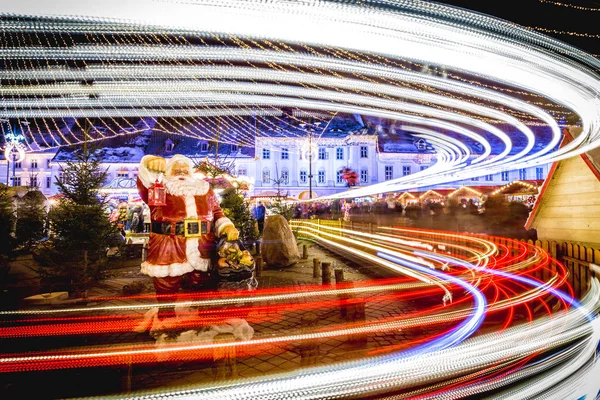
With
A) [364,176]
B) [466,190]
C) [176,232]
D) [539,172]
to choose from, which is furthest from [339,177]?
[176,232]

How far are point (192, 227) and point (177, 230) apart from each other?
0.63ft

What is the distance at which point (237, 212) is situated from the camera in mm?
12156

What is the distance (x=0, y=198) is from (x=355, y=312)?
13284mm

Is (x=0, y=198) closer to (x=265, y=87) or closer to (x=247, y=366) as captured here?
(x=265, y=87)

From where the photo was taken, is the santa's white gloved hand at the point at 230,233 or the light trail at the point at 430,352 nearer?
the light trail at the point at 430,352

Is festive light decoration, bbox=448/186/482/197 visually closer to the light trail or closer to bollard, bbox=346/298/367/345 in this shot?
the light trail

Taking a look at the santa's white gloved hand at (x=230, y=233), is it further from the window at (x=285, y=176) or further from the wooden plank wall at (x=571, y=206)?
the window at (x=285, y=176)

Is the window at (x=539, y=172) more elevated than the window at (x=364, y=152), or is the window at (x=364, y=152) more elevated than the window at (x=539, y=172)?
the window at (x=364, y=152)

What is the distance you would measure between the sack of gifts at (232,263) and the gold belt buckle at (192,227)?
346 millimetres

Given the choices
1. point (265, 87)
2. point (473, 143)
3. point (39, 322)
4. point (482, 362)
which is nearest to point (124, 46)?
point (265, 87)

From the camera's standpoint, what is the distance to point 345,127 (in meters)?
42.2

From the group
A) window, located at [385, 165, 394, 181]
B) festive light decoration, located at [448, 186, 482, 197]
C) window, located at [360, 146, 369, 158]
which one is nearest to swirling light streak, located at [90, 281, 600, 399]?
festive light decoration, located at [448, 186, 482, 197]

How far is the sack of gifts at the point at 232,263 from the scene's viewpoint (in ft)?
12.6

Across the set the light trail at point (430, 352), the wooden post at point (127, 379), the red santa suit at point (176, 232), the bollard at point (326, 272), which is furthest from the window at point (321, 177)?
the wooden post at point (127, 379)
